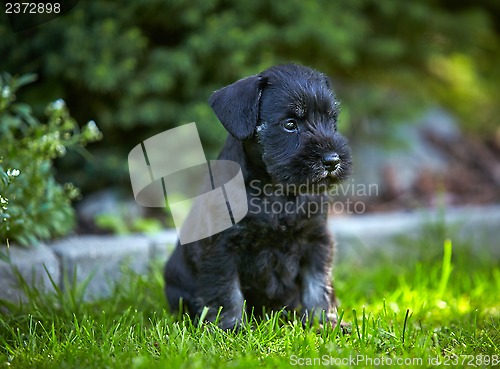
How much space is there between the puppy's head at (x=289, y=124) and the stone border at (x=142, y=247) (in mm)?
1331

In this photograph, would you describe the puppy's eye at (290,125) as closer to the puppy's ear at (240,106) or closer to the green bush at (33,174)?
the puppy's ear at (240,106)

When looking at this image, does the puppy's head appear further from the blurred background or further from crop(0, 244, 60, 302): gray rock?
crop(0, 244, 60, 302): gray rock

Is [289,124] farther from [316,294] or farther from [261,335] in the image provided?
[261,335]

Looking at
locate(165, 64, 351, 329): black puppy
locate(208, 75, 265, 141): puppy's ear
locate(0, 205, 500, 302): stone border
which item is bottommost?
locate(0, 205, 500, 302): stone border

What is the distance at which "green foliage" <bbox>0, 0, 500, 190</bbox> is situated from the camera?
450 centimetres

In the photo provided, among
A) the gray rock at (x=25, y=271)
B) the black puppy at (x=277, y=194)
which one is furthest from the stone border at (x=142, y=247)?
the black puppy at (x=277, y=194)

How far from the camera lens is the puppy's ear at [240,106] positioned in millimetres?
2760

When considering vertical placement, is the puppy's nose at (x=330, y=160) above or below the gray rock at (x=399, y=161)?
above

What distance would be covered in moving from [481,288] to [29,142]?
2921mm

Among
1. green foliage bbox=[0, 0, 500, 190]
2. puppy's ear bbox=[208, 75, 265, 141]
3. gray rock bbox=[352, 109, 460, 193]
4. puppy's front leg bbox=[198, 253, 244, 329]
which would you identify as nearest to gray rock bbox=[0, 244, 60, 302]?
puppy's front leg bbox=[198, 253, 244, 329]

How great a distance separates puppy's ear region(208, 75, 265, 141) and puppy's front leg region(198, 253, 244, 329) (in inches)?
24.5

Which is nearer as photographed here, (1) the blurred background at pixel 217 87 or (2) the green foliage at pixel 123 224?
(1) the blurred background at pixel 217 87

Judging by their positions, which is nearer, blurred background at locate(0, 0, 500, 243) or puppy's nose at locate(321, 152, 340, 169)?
puppy's nose at locate(321, 152, 340, 169)

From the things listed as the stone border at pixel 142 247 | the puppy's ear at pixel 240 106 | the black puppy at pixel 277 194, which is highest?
the puppy's ear at pixel 240 106
